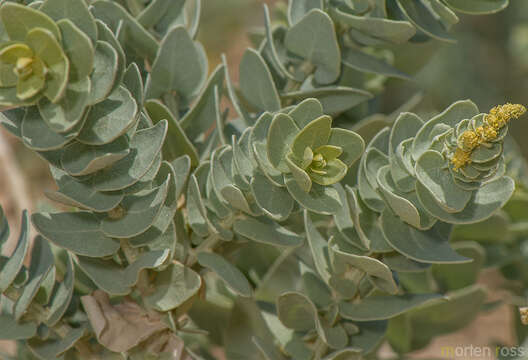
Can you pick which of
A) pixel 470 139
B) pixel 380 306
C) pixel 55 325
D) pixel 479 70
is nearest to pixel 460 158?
pixel 470 139

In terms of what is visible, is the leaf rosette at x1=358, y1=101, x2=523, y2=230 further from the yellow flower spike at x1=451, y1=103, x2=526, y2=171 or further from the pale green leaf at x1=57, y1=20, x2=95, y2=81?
the pale green leaf at x1=57, y1=20, x2=95, y2=81

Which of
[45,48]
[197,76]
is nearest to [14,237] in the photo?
[197,76]

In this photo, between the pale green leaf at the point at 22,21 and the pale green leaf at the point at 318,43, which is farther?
the pale green leaf at the point at 318,43

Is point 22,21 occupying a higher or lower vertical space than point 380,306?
higher

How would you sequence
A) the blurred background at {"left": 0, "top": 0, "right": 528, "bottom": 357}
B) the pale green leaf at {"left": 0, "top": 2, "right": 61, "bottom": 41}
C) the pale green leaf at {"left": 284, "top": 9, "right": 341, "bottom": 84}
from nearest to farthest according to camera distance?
1. the pale green leaf at {"left": 0, "top": 2, "right": 61, "bottom": 41}
2. the pale green leaf at {"left": 284, "top": 9, "right": 341, "bottom": 84}
3. the blurred background at {"left": 0, "top": 0, "right": 528, "bottom": 357}

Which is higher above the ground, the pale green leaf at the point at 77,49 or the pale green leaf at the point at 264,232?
the pale green leaf at the point at 77,49

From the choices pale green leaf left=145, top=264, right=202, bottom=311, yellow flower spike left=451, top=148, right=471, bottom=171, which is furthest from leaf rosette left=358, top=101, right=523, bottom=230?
pale green leaf left=145, top=264, right=202, bottom=311

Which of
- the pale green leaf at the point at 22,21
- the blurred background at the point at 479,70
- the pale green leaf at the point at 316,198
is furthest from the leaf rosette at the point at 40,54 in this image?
the blurred background at the point at 479,70

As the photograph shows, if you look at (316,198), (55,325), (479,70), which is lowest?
(479,70)

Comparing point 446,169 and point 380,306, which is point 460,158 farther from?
point 380,306

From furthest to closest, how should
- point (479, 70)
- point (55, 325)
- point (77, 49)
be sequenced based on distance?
point (479, 70)
point (55, 325)
point (77, 49)

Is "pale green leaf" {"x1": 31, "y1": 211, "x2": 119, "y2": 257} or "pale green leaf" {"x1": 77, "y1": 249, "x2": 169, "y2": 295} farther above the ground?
"pale green leaf" {"x1": 31, "y1": 211, "x2": 119, "y2": 257}

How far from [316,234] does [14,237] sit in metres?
0.51

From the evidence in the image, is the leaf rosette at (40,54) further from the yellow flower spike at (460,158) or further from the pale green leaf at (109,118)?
the yellow flower spike at (460,158)
